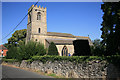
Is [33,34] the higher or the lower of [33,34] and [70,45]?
the higher

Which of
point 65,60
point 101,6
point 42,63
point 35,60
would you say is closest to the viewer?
point 101,6

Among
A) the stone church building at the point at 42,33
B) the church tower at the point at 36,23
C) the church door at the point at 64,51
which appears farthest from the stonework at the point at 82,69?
the church tower at the point at 36,23

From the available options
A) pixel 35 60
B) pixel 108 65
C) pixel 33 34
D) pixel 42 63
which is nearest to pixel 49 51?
pixel 35 60

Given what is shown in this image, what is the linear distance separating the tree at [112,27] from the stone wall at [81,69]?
1487 millimetres

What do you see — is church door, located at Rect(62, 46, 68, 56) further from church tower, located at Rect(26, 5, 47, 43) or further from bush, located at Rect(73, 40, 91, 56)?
bush, located at Rect(73, 40, 91, 56)

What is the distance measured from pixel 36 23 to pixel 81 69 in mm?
28786

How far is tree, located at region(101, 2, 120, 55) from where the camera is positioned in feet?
28.5

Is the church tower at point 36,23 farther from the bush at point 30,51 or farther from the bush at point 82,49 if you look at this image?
the bush at point 82,49

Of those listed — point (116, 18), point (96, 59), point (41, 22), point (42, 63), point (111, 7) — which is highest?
point (41, 22)

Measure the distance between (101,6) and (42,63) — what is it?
10607 millimetres

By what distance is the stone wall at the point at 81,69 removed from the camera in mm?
8250

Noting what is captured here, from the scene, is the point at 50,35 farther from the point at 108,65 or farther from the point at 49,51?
the point at 108,65

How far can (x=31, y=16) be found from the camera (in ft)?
121

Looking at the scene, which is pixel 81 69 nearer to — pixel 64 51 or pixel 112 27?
pixel 112 27
